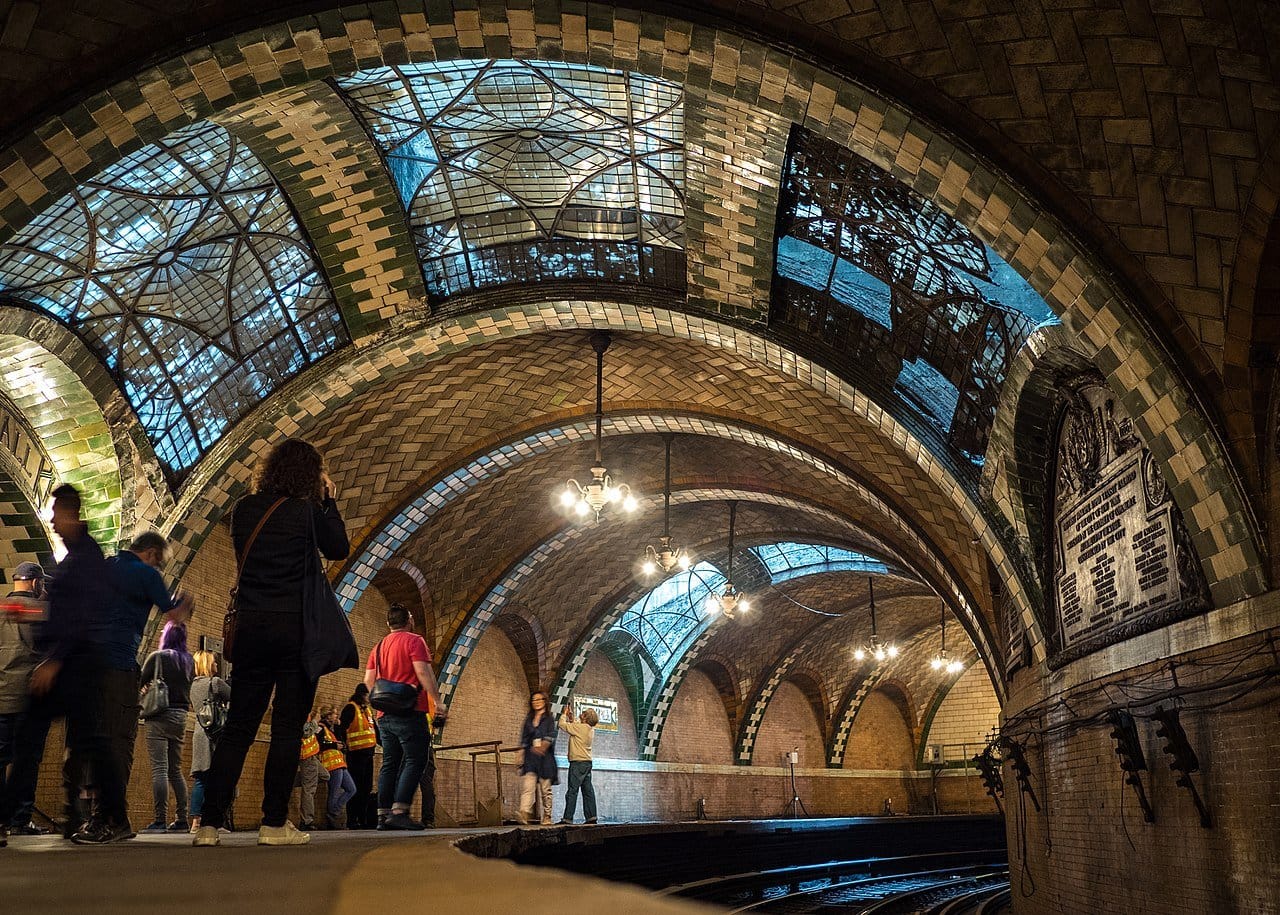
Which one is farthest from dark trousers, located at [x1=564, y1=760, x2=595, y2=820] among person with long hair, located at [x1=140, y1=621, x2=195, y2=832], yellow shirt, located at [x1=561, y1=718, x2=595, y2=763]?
person with long hair, located at [x1=140, y1=621, x2=195, y2=832]

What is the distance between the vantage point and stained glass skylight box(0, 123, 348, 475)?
8656 mm

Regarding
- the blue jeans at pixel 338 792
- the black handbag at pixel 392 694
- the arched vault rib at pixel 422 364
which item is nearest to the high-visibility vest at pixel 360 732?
the blue jeans at pixel 338 792

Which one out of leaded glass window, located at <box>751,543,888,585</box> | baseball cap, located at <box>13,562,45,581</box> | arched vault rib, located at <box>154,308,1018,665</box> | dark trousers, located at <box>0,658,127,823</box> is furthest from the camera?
leaded glass window, located at <box>751,543,888,585</box>

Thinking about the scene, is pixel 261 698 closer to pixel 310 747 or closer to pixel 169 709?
pixel 169 709

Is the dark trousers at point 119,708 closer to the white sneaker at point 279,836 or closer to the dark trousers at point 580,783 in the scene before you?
the white sneaker at point 279,836

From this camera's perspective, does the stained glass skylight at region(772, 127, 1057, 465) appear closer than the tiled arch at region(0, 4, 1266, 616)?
No

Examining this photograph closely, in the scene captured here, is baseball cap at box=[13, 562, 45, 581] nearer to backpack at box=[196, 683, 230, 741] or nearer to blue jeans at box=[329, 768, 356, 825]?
backpack at box=[196, 683, 230, 741]

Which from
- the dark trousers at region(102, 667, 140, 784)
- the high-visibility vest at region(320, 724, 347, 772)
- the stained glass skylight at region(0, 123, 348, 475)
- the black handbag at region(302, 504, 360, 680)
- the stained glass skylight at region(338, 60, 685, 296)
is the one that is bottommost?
the high-visibility vest at region(320, 724, 347, 772)

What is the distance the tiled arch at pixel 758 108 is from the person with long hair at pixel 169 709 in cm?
272

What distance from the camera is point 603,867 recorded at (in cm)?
977

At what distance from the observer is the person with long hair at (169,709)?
6.64 metres

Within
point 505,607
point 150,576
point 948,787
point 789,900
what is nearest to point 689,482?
point 505,607

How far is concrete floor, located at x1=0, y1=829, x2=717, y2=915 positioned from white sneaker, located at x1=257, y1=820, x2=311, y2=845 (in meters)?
0.99

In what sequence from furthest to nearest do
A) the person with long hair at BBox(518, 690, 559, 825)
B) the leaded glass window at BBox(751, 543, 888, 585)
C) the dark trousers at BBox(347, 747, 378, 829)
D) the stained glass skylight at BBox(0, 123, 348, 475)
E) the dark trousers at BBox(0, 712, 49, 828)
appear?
the leaded glass window at BBox(751, 543, 888, 585), the person with long hair at BBox(518, 690, 559, 825), the dark trousers at BBox(347, 747, 378, 829), the stained glass skylight at BBox(0, 123, 348, 475), the dark trousers at BBox(0, 712, 49, 828)
